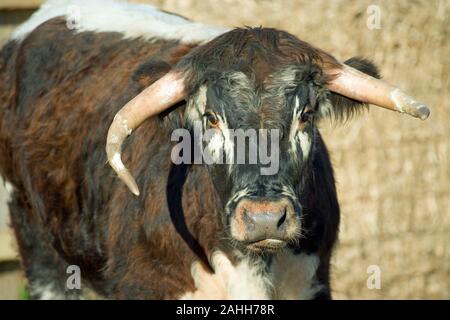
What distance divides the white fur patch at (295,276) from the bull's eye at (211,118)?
80 centimetres

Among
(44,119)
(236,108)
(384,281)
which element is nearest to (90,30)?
(44,119)

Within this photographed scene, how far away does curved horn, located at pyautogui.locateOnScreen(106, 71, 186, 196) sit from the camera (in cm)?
507

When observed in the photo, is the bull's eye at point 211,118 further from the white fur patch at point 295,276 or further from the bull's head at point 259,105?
the white fur patch at point 295,276

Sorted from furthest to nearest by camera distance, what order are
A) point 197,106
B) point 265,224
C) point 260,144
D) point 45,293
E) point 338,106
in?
point 45,293, point 338,106, point 197,106, point 260,144, point 265,224

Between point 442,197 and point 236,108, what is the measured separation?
3.72 meters

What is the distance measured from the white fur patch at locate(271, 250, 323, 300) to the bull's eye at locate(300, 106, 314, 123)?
73 centimetres

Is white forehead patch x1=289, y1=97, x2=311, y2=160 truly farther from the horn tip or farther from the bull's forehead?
the horn tip

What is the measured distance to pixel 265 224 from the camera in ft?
15.4

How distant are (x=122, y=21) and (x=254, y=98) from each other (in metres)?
2.14

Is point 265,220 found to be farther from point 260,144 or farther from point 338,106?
point 338,106

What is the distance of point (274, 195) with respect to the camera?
4766 mm

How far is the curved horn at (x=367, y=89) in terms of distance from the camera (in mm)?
5141

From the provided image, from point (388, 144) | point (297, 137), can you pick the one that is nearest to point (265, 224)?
point (297, 137)

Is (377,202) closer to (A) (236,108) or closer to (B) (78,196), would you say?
(B) (78,196)
